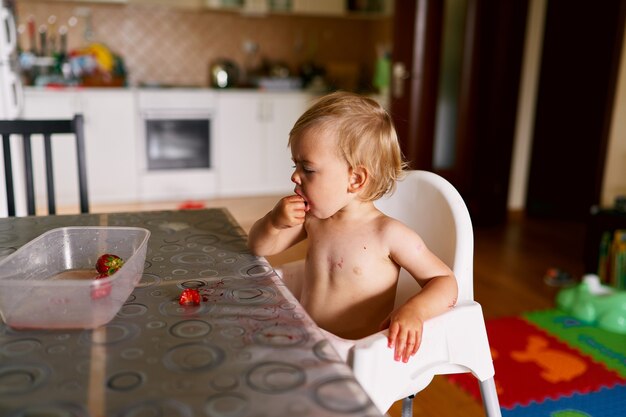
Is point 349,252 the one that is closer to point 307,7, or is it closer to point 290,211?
point 290,211

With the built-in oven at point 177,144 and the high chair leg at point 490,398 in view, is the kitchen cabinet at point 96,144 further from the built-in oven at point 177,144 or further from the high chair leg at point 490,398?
the high chair leg at point 490,398

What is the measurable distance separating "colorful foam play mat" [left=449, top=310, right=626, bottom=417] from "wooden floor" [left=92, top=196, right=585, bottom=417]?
97 mm

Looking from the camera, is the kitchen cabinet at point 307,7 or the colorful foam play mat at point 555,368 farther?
the kitchen cabinet at point 307,7

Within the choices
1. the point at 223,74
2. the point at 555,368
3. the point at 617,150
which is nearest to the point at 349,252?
the point at 555,368

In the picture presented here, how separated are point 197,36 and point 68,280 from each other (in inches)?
175

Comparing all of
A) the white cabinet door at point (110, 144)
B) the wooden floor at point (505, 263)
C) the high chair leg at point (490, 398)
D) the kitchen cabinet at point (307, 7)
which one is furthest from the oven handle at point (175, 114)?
the high chair leg at point (490, 398)

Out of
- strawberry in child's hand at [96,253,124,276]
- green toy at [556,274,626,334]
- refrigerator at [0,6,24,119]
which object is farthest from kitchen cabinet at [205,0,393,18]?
strawberry in child's hand at [96,253,124,276]

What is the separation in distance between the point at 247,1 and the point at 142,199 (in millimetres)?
1772

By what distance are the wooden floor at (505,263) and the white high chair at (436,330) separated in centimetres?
55

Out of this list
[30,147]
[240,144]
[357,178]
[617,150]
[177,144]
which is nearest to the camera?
[357,178]

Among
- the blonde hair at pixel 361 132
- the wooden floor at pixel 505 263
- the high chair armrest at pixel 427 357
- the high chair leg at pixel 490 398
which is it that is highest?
the blonde hair at pixel 361 132

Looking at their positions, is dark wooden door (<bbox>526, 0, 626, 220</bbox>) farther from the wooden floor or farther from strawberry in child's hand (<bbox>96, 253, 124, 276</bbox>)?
strawberry in child's hand (<bbox>96, 253, 124, 276</bbox>)

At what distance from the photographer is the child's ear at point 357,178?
1.02m

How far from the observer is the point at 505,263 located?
3123mm
